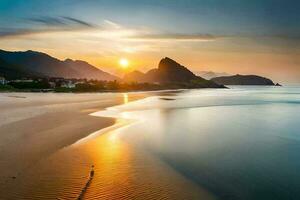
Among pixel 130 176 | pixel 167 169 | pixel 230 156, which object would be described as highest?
pixel 130 176

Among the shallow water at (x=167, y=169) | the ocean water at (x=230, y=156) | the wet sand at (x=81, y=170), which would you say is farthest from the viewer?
the ocean water at (x=230, y=156)

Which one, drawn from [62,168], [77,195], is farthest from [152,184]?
[62,168]

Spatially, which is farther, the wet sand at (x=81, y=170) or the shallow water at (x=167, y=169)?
the shallow water at (x=167, y=169)

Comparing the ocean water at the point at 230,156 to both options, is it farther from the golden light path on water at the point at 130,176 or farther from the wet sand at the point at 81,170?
the wet sand at the point at 81,170

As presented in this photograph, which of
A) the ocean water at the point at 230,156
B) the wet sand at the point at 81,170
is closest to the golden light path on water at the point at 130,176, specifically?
the wet sand at the point at 81,170

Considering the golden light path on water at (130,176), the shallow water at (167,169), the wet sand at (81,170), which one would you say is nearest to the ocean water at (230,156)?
the shallow water at (167,169)

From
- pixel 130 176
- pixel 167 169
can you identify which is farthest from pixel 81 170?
pixel 167 169

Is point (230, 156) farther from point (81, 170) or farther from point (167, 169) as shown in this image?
point (81, 170)

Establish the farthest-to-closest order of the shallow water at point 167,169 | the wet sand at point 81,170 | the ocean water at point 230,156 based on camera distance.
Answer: the ocean water at point 230,156 < the shallow water at point 167,169 < the wet sand at point 81,170

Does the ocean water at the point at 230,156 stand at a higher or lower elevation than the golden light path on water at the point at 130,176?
lower

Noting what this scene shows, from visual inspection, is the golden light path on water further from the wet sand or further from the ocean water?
the ocean water

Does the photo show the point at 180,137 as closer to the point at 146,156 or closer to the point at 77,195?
the point at 146,156

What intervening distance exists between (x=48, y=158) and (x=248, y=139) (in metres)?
16.1

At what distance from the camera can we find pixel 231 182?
13.5 m
